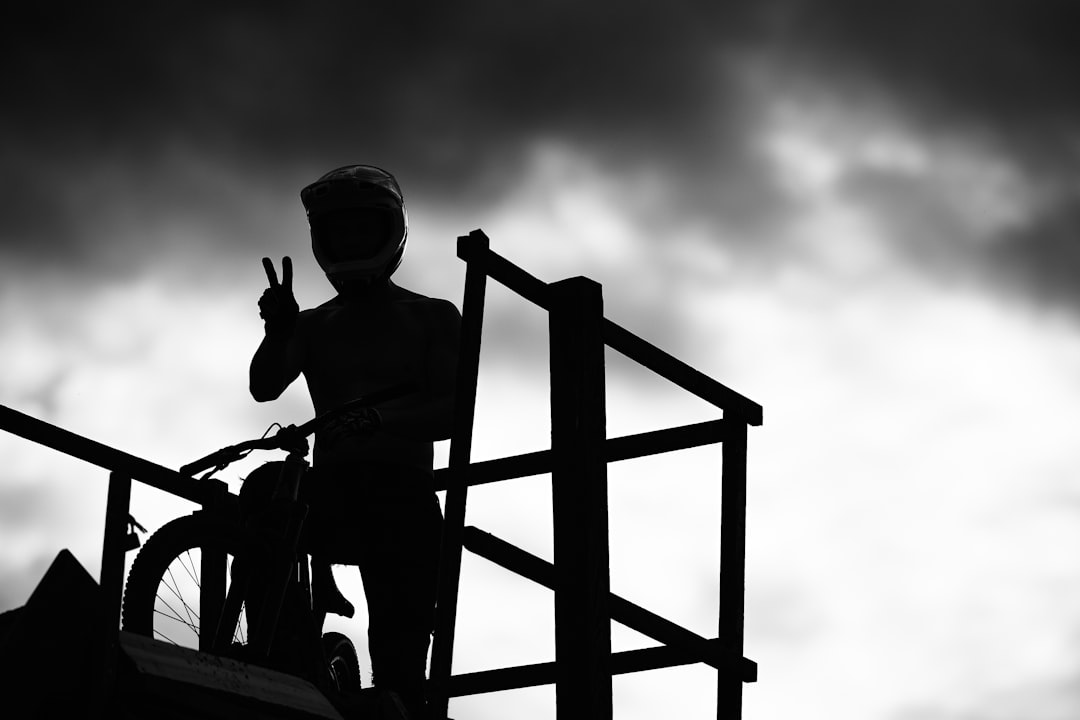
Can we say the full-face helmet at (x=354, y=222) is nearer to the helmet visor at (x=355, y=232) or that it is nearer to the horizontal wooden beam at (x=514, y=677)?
the helmet visor at (x=355, y=232)

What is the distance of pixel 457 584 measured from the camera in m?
6.45

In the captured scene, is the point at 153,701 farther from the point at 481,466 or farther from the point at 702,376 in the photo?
the point at 702,376

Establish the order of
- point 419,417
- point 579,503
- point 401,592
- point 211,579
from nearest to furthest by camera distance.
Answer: point 579,503, point 211,579, point 401,592, point 419,417

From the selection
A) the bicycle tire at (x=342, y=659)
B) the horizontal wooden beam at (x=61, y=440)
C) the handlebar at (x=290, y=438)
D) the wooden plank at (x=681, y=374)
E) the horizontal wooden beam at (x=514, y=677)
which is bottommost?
the horizontal wooden beam at (x=514, y=677)

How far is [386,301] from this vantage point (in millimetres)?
8148

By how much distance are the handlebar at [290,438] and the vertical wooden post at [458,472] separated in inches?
29.1

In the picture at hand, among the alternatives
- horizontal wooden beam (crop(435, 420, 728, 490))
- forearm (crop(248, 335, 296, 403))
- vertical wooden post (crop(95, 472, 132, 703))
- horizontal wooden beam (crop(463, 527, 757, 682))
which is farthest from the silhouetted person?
vertical wooden post (crop(95, 472, 132, 703))

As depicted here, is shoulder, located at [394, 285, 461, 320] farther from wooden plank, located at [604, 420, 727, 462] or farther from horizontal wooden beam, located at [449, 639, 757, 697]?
horizontal wooden beam, located at [449, 639, 757, 697]

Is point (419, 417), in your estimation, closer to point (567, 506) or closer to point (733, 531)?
point (567, 506)

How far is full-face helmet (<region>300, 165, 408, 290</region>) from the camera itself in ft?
26.5

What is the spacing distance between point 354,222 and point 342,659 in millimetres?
2316

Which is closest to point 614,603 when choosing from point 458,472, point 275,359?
point 458,472

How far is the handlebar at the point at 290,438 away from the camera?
722 centimetres

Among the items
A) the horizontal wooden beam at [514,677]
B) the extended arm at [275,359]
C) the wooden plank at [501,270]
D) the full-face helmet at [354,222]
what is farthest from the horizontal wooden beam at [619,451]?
the full-face helmet at [354,222]
